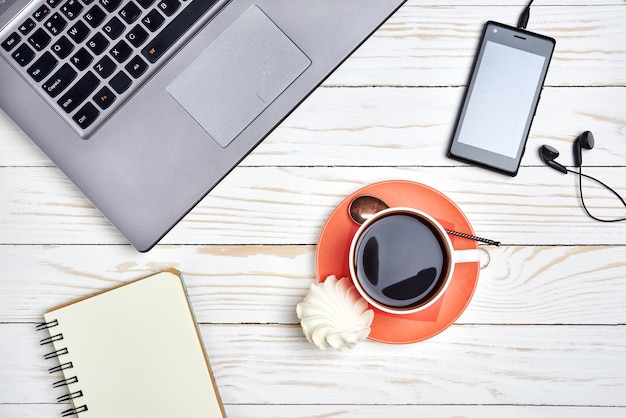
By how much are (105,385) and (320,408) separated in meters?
0.28

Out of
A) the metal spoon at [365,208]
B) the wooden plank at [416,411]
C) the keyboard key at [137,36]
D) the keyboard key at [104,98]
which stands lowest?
the wooden plank at [416,411]

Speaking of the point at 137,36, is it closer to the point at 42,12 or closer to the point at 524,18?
the point at 42,12

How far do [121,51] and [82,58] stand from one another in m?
0.04

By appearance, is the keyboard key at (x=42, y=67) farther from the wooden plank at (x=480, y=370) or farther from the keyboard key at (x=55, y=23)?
the wooden plank at (x=480, y=370)

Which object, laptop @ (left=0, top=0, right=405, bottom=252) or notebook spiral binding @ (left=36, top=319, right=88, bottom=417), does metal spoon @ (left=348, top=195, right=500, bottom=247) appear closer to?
laptop @ (left=0, top=0, right=405, bottom=252)

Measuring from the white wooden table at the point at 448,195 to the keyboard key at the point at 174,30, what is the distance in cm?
17

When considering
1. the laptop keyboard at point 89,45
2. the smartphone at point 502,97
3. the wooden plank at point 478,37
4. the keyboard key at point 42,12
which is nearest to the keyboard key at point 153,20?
the laptop keyboard at point 89,45

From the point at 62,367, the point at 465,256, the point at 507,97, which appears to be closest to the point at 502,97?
the point at 507,97

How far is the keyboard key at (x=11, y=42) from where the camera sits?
0.54 m

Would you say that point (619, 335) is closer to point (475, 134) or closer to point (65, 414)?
point (475, 134)

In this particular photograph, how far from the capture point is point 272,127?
569 millimetres

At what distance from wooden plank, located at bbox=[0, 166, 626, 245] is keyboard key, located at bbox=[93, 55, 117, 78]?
184 millimetres

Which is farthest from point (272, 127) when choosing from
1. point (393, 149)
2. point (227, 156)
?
point (393, 149)

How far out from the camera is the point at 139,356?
2.04ft
